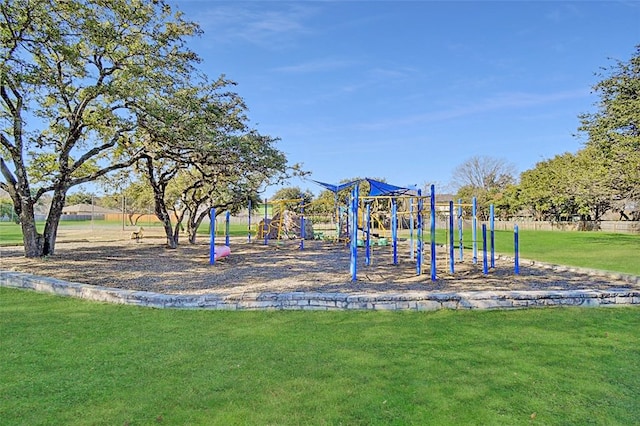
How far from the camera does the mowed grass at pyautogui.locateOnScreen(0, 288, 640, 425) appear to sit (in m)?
2.79

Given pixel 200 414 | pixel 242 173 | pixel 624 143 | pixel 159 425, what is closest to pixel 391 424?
pixel 200 414

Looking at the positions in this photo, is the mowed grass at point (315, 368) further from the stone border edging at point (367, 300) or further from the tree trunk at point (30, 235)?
the tree trunk at point (30, 235)

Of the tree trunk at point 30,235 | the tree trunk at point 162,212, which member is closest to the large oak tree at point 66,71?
the tree trunk at point 30,235

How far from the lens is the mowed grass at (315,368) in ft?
9.14

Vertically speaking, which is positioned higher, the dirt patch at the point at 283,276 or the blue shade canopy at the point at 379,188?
the blue shade canopy at the point at 379,188

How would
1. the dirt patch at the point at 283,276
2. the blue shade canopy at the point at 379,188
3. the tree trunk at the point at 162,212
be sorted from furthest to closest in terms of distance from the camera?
the tree trunk at the point at 162,212 → the blue shade canopy at the point at 379,188 → the dirt patch at the point at 283,276

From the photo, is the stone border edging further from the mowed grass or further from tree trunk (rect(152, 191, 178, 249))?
tree trunk (rect(152, 191, 178, 249))

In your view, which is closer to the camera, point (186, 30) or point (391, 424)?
point (391, 424)

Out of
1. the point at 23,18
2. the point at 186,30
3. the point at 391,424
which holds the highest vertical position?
the point at 186,30

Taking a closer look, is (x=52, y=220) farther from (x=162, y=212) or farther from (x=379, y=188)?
(x=379, y=188)

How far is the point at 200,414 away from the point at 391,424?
1.23 meters

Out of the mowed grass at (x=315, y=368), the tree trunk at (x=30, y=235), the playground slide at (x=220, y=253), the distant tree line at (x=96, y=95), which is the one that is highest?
the distant tree line at (x=96, y=95)

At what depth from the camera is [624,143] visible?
15695 mm

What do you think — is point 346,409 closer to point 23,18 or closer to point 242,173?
point 23,18
